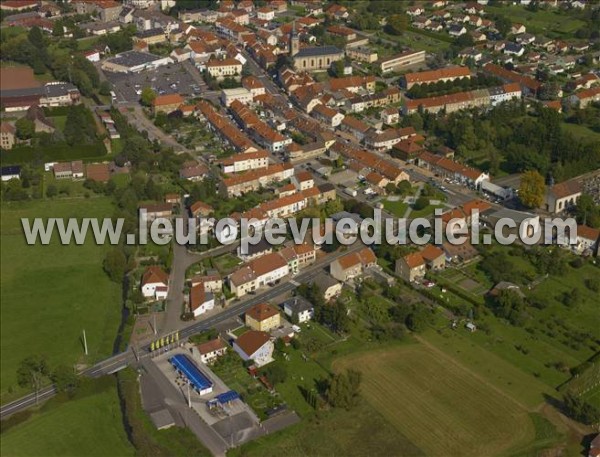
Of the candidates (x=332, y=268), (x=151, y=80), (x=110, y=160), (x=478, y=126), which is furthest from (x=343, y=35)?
(x=332, y=268)

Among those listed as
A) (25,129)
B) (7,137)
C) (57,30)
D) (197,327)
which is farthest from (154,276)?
(57,30)

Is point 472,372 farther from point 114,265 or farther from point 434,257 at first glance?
point 114,265

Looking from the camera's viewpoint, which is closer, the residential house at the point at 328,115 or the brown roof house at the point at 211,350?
the brown roof house at the point at 211,350

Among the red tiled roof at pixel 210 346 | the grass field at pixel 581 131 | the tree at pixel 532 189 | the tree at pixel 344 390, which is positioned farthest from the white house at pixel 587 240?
the red tiled roof at pixel 210 346

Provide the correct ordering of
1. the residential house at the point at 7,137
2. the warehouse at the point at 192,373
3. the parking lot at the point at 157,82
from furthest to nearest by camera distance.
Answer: the parking lot at the point at 157,82
the residential house at the point at 7,137
the warehouse at the point at 192,373

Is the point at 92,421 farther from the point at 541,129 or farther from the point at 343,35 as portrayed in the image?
the point at 343,35

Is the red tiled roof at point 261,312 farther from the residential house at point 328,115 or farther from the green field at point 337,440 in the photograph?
the residential house at point 328,115
